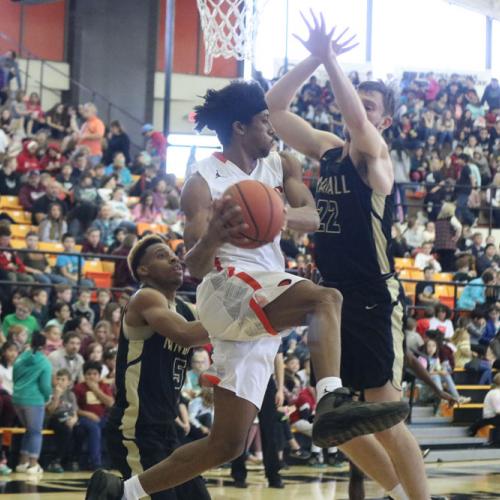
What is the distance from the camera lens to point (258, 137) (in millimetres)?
5020

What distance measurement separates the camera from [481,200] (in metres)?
21.4

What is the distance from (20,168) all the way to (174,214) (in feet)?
7.53

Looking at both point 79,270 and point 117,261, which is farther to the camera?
point 117,261

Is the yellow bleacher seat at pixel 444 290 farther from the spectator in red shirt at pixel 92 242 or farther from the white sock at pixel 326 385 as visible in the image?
the white sock at pixel 326 385

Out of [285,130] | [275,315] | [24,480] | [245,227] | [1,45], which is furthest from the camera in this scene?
[1,45]

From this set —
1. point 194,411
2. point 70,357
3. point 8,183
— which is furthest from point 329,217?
point 8,183

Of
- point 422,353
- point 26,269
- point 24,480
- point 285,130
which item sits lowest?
point 24,480

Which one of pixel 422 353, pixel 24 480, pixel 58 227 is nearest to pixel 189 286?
pixel 58 227

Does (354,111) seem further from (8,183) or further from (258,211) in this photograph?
(8,183)

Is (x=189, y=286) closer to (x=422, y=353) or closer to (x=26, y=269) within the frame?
(x=26, y=269)

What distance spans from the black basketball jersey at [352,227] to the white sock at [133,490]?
1.48 meters

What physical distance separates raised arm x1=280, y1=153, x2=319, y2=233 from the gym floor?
4210mm

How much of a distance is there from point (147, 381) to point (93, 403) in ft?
19.4

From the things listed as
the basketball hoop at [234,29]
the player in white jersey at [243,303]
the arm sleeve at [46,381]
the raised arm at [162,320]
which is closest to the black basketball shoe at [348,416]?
the player in white jersey at [243,303]
